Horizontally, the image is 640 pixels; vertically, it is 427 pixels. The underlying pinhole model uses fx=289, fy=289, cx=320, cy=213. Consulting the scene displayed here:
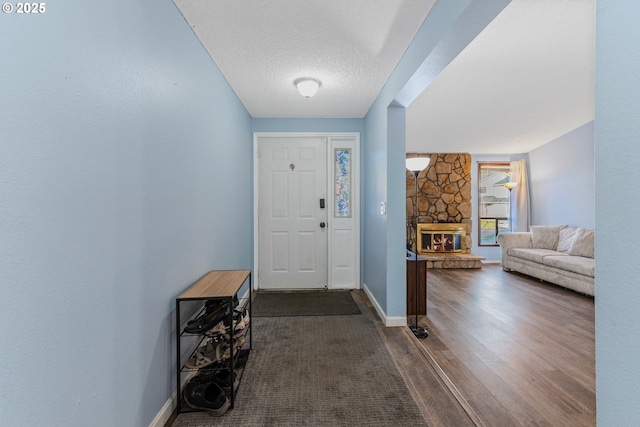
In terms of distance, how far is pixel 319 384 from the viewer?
194 cm

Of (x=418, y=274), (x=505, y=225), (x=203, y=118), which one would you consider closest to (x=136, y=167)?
(x=203, y=118)

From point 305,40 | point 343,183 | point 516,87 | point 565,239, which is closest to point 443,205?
point 565,239

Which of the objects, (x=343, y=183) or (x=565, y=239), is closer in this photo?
(x=343, y=183)

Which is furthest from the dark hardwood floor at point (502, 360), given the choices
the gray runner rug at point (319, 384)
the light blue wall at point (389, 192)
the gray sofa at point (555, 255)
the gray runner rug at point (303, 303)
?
the gray runner rug at point (303, 303)

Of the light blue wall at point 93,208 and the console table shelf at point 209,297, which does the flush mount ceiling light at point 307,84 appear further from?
the console table shelf at point 209,297

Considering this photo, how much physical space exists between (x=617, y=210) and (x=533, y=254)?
16.4ft

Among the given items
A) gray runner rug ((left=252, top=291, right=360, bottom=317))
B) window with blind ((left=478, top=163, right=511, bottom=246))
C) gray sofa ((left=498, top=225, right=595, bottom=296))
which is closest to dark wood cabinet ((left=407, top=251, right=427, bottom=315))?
gray runner rug ((left=252, top=291, right=360, bottom=317))

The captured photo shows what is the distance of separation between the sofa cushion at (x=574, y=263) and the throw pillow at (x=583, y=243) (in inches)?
4.8

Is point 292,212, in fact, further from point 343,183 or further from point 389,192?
point 389,192

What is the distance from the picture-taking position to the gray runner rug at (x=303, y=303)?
321 centimetres

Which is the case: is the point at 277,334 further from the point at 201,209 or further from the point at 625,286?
the point at 625,286

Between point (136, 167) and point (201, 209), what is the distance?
808 mm

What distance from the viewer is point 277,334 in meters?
2.70

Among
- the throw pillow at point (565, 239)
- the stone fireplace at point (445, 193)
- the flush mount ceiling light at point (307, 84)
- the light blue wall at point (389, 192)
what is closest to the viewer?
the light blue wall at point (389, 192)
